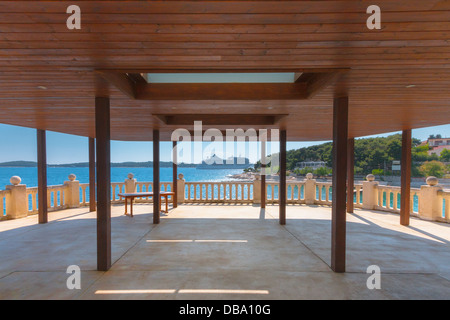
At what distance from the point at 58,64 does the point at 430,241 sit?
737 centimetres

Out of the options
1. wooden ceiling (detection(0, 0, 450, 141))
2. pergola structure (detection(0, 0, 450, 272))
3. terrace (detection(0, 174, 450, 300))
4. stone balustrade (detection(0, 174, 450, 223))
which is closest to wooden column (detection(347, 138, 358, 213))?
terrace (detection(0, 174, 450, 300))

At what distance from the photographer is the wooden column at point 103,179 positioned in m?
3.62

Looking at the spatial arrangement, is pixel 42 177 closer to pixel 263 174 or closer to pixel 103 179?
pixel 103 179

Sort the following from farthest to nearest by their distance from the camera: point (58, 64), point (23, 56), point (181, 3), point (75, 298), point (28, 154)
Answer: point (28, 154) < point (75, 298) < point (58, 64) < point (23, 56) < point (181, 3)

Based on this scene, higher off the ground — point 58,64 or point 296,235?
point 58,64

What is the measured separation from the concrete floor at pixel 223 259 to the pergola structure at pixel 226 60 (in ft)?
1.85

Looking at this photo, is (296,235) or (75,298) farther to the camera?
(296,235)

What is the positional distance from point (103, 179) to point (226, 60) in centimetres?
262

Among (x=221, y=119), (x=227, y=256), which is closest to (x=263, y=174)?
(x=221, y=119)

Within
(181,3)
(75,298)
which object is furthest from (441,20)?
(75,298)

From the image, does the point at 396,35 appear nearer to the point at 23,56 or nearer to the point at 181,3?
the point at 181,3

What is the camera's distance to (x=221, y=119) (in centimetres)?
583

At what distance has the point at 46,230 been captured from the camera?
5910 millimetres

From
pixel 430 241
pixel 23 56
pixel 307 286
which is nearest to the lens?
pixel 23 56
